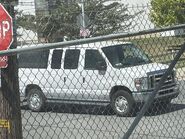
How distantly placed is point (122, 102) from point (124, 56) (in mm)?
1163

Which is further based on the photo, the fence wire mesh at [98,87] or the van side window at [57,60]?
the van side window at [57,60]

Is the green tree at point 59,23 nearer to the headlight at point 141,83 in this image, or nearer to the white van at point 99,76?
the white van at point 99,76

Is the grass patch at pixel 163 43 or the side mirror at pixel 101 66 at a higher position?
the grass patch at pixel 163 43

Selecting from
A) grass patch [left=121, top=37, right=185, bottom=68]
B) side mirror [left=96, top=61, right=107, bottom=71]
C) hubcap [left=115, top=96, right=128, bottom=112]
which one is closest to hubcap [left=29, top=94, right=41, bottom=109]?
side mirror [left=96, top=61, right=107, bottom=71]

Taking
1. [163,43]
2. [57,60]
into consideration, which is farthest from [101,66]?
[163,43]

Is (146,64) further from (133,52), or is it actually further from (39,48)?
(39,48)

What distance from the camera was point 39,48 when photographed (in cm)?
419

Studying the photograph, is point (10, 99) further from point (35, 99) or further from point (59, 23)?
point (35, 99)

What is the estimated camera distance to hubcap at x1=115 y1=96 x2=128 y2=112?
11609 millimetres

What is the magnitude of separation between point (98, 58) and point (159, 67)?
1.57 metres

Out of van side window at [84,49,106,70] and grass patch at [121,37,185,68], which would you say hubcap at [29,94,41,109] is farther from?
grass patch at [121,37,185,68]

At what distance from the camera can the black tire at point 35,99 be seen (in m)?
13.2

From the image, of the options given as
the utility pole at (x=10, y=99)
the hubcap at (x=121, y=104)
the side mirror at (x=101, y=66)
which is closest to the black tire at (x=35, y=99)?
the side mirror at (x=101, y=66)

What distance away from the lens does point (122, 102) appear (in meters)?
11.7
